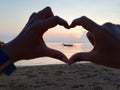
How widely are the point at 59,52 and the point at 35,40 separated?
0.76ft

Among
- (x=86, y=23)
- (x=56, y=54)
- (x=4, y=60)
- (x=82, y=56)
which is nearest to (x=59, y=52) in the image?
(x=56, y=54)

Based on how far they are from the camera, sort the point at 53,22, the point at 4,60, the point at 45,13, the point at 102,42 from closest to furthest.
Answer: the point at 53,22
the point at 102,42
the point at 45,13
the point at 4,60

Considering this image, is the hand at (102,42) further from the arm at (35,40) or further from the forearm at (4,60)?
the forearm at (4,60)

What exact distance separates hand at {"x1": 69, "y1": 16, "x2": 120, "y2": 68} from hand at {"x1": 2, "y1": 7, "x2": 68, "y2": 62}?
15 centimetres

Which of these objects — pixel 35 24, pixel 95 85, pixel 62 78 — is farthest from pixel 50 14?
pixel 62 78

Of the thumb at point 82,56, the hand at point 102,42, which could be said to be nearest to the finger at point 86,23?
the hand at point 102,42

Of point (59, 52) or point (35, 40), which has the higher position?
point (35, 40)

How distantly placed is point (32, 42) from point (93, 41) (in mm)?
549

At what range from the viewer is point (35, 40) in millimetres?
2412

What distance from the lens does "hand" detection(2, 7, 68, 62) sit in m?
2.31

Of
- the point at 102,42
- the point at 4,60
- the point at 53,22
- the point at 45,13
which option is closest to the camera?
the point at 53,22

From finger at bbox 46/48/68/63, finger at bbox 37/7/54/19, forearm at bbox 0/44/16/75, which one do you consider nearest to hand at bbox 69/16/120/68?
finger at bbox 46/48/68/63

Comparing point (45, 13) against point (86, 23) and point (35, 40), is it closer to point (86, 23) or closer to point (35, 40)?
point (35, 40)

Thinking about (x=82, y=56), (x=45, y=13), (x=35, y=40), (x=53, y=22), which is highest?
(x=45, y=13)
